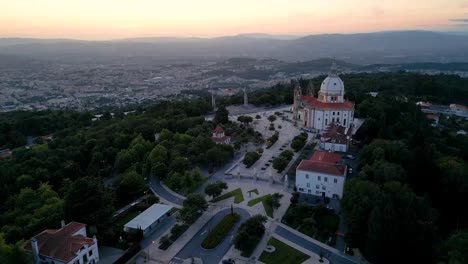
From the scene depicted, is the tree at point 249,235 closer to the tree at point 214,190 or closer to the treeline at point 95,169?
the tree at point 214,190

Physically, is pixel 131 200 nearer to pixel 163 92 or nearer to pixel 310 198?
pixel 310 198

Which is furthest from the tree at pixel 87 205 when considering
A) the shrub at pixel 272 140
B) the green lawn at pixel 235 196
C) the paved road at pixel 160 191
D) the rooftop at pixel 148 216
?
the shrub at pixel 272 140

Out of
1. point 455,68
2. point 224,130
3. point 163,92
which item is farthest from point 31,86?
point 455,68

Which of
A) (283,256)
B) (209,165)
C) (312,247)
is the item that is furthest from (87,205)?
(312,247)

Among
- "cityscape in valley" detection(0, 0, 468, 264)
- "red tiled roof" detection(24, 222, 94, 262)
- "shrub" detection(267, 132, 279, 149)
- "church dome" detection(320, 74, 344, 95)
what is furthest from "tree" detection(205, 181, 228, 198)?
"church dome" detection(320, 74, 344, 95)

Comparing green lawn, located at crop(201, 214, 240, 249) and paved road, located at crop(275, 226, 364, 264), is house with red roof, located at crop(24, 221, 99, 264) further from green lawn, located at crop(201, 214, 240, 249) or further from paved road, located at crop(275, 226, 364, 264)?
paved road, located at crop(275, 226, 364, 264)

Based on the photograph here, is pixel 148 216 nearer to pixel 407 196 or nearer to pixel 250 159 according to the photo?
pixel 250 159
